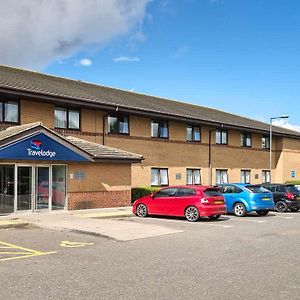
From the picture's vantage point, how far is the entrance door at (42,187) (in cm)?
1883

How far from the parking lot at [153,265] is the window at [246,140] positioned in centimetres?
2166

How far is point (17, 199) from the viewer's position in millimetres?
18156

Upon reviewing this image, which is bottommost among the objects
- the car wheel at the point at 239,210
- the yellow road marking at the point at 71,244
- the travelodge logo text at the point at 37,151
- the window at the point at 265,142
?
the yellow road marking at the point at 71,244

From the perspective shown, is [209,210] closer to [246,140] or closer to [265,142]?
[246,140]

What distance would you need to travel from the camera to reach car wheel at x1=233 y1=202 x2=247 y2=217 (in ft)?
62.5

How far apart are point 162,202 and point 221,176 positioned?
50.3 feet

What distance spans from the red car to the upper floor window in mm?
6968

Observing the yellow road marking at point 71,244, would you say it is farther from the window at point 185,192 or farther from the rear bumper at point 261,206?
the rear bumper at point 261,206

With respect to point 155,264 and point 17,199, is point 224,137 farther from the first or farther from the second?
point 155,264

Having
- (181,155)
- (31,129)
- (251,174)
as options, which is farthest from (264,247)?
(251,174)

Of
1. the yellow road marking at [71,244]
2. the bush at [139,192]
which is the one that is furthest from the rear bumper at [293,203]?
the yellow road marking at [71,244]

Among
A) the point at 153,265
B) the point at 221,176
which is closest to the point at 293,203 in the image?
the point at 221,176

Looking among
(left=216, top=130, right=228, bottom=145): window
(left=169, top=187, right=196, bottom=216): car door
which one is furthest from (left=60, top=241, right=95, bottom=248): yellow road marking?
(left=216, top=130, right=228, bottom=145): window

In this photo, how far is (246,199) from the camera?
62.4ft
